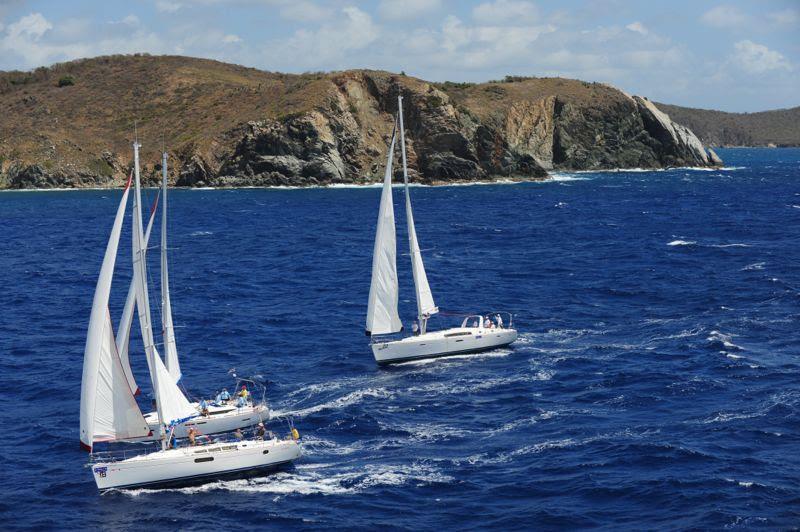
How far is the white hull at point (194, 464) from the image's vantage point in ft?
141

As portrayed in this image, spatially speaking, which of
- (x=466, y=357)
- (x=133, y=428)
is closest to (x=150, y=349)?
(x=133, y=428)

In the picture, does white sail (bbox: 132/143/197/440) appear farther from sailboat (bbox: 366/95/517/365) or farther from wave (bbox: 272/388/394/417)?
sailboat (bbox: 366/95/517/365)

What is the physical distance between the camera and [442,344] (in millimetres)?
64875

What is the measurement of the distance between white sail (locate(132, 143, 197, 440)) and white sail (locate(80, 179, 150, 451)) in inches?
42.0

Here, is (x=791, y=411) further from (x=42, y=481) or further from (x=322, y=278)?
(x=322, y=278)

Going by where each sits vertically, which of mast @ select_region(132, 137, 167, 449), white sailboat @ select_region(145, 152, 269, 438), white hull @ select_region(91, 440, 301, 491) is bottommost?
white hull @ select_region(91, 440, 301, 491)

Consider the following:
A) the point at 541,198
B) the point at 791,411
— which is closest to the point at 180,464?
the point at 791,411

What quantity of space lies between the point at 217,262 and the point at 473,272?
27.8 m

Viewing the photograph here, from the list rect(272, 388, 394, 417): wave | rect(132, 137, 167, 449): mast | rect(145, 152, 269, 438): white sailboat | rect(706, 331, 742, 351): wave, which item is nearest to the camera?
rect(132, 137, 167, 449): mast

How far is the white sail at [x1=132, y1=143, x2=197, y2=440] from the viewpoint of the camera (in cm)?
4478

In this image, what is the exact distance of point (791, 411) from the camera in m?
50.2

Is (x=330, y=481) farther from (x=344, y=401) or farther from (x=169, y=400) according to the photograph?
(x=344, y=401)

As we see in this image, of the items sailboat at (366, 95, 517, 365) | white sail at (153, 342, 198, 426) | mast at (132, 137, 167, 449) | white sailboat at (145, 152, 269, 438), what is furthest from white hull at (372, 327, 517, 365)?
mast at (132, 137, 167, 449)

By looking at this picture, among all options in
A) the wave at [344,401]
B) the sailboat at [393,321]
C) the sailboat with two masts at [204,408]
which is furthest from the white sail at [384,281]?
the sailboat with two masts at [204,408]
